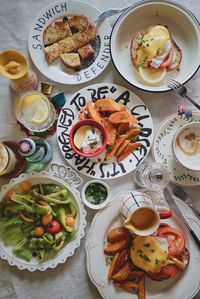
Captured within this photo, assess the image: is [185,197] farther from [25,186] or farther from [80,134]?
[25,186]

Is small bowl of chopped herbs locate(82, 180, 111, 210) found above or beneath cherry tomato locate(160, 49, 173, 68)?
beneath

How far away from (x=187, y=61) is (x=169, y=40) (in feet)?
0.33

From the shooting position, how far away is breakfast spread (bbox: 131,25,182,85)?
1466 mm

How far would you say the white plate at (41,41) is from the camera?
1.50m

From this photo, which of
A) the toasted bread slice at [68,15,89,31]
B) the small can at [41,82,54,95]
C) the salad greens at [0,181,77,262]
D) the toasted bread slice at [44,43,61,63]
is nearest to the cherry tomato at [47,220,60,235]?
the salad greens at [0,181,77,262]

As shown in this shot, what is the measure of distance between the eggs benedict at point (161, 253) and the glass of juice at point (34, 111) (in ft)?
1.54

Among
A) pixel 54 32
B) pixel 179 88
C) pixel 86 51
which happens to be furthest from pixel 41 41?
pixel 179 88

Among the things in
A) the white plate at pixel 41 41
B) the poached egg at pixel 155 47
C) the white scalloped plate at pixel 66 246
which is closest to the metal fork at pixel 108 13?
the white plate at pixel 41 41

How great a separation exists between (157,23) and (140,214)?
2.18 feet

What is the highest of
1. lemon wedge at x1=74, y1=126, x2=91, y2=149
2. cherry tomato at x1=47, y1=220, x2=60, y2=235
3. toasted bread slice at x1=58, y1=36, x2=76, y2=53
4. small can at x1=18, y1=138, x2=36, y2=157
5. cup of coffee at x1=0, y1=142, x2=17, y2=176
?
toasted bread slice at x1=58, y1=36, x2=76, y2=53

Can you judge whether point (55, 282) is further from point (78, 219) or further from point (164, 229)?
point (164, 229)

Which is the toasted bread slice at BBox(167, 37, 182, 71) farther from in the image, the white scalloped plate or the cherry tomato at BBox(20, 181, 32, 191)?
the cherry tomato at BBox(20, 181, 32, 191)

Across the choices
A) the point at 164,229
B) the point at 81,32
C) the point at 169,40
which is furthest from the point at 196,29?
the point at 164,229

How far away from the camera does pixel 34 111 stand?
1.45m
